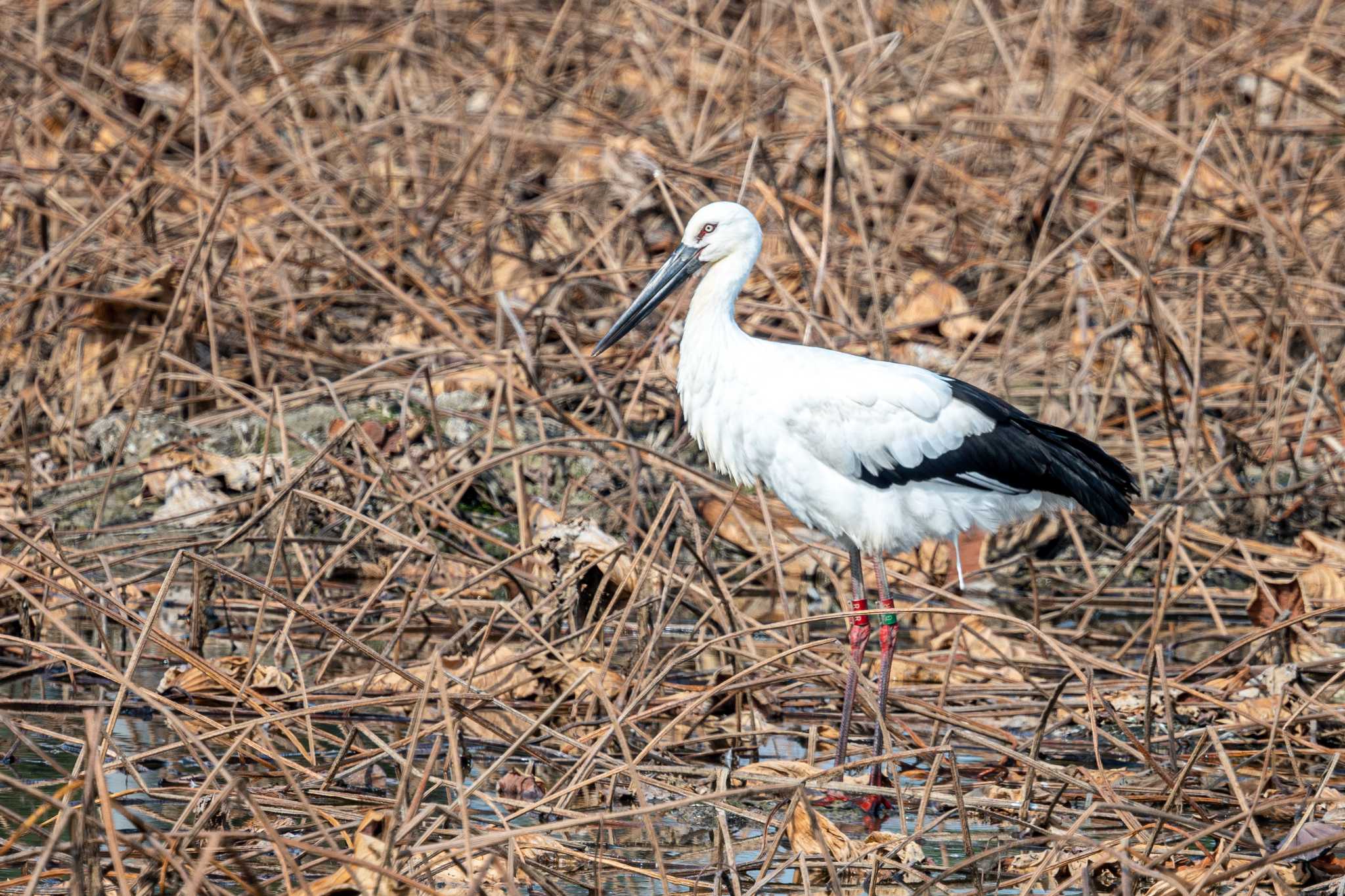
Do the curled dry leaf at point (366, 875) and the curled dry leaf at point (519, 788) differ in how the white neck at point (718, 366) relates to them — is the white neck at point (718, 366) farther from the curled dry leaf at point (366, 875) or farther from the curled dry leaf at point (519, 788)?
the curled dry leaf at point (366, 875)

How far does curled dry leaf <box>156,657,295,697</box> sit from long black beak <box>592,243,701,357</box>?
1.47m

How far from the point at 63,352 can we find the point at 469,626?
3.37 meters

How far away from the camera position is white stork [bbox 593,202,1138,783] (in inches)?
190

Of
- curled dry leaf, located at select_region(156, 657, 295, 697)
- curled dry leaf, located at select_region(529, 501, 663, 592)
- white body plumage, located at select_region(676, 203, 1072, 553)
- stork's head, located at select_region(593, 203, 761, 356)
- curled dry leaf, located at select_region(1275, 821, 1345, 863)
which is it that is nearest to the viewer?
curled dry leaf, located at select_region(1275, 821, 1345, 863)

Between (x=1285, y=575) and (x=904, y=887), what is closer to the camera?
(x=904, y=887)

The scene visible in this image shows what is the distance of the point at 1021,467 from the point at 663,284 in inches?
52.1

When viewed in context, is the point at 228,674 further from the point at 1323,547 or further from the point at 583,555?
the point at 1323,547

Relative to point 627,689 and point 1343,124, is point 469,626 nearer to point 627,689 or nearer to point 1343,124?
point 627,689

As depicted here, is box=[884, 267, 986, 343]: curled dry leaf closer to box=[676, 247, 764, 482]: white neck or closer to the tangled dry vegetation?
the tangled dry vegetation

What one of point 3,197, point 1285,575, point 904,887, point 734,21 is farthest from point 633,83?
point 904,887

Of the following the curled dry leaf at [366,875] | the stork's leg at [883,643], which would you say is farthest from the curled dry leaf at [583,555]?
the curled dry leaf at [366,875]

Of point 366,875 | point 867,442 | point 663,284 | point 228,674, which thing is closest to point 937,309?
point 663,284

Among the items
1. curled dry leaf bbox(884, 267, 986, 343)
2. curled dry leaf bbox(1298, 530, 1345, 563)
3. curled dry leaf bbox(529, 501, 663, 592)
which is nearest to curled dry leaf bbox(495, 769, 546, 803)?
curled dry leaf bbox(529, 501, 663, 592)

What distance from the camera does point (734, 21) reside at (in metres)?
11.1
